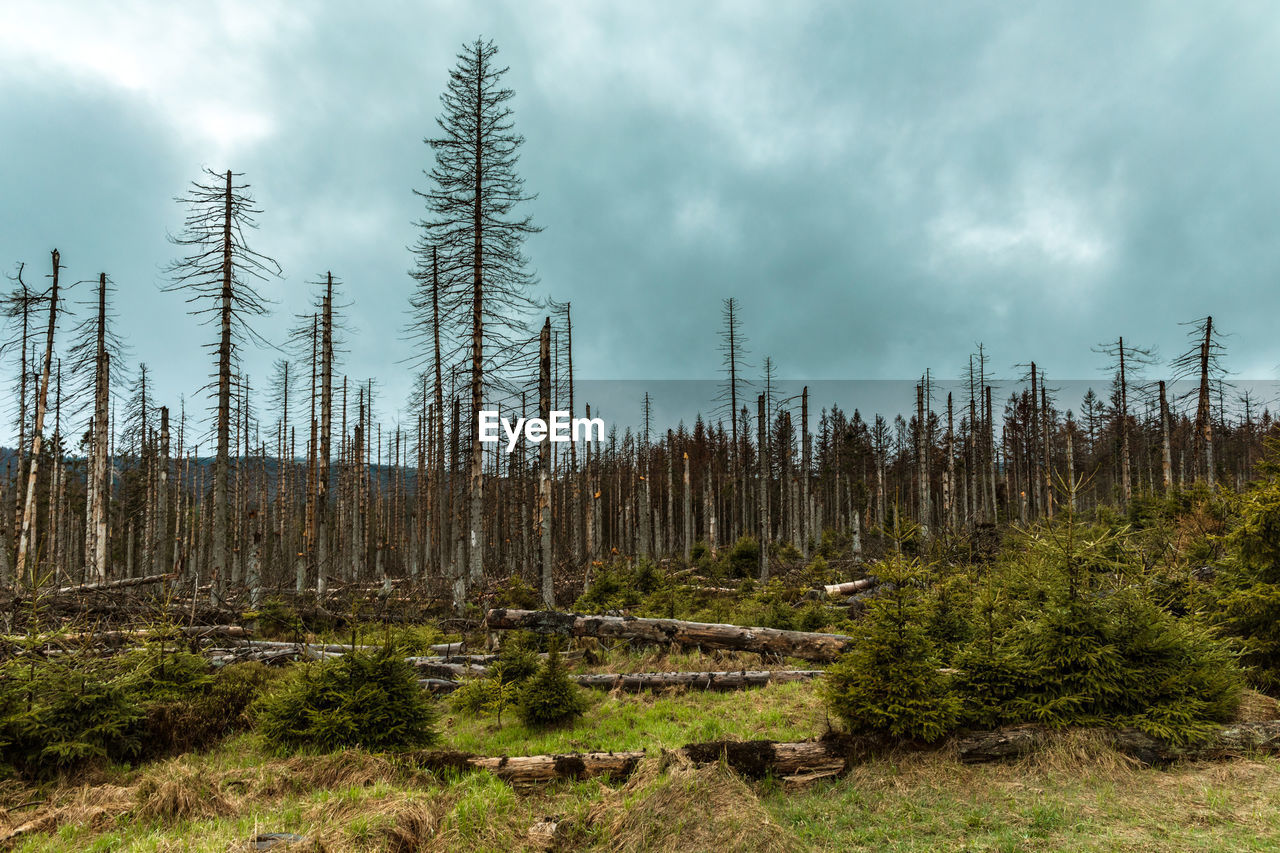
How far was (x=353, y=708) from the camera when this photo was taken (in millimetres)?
6938

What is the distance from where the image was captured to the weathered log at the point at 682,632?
420 inches

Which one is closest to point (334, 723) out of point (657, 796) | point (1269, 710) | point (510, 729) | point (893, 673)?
point (510, 729)

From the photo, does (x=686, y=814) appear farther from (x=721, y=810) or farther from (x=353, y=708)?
(x=353, y=708)

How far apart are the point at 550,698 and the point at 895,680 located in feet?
15.1

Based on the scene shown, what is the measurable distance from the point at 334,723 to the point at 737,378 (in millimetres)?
22708

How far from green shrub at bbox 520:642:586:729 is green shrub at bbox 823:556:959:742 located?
3617 mm

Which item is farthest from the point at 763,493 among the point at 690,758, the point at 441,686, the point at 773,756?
the point at 690,758

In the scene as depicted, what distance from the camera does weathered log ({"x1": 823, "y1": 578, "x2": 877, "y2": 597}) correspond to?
17766 mm

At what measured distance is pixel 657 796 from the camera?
16.9 ft

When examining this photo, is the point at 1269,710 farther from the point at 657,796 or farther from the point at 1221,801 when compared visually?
the point at 657,796

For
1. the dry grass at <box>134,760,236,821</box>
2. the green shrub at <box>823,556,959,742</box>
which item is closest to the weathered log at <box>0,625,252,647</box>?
the dry grass at <box>134,760,236,821</box>

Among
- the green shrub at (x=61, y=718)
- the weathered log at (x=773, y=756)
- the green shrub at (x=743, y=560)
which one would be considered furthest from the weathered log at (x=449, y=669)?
the green shrub at (x=743, y=560)

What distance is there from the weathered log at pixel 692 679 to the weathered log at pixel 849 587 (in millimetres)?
8056

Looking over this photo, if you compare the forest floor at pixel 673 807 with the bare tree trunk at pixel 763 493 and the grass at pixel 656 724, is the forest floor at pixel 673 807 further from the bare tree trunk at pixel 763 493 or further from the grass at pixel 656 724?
the bare tree trunk at pixel 763 493
